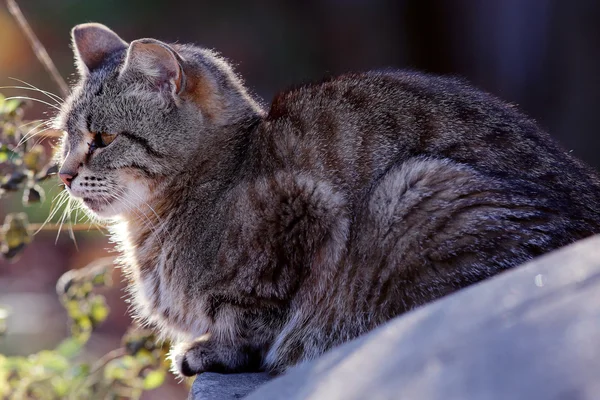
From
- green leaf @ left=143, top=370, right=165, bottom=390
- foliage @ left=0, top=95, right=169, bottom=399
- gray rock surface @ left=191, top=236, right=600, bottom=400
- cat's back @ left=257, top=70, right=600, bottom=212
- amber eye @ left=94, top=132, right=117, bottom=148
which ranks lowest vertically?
green leaf @ left=143, top=370, right=165, bottom=390

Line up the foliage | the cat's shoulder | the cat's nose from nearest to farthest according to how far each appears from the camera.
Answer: the cat's shoulder
the cat's nose
the foliage

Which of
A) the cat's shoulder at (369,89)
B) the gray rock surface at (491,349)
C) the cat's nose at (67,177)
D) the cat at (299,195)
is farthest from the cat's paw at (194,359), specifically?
the gray rock surface at (491,349)

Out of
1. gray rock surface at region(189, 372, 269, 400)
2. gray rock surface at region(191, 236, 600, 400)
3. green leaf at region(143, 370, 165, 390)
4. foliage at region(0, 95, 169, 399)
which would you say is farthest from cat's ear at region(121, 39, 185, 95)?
gray rock surface at region(191, 236, 600, 400)

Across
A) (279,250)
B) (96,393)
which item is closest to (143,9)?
(96,393)

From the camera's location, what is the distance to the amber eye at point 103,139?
2.92 meters

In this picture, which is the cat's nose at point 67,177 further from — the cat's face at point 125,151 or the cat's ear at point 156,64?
the cat's ear at point 156,64

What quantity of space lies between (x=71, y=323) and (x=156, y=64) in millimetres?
1334

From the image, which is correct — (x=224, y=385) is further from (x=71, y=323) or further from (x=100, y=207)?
(x=71, y=323)

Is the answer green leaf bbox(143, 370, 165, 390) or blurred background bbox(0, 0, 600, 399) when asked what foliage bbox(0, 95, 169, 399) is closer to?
green leaf bbox(143, 370, 165, 390)

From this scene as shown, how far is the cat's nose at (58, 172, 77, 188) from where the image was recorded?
2.89 metres

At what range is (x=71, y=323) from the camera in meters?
3.62

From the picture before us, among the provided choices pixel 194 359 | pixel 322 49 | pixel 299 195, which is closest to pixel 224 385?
pixel 194 359

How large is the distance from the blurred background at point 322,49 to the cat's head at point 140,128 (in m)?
3.30

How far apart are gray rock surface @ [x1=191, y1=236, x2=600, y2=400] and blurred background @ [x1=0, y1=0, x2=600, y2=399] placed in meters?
4.53
